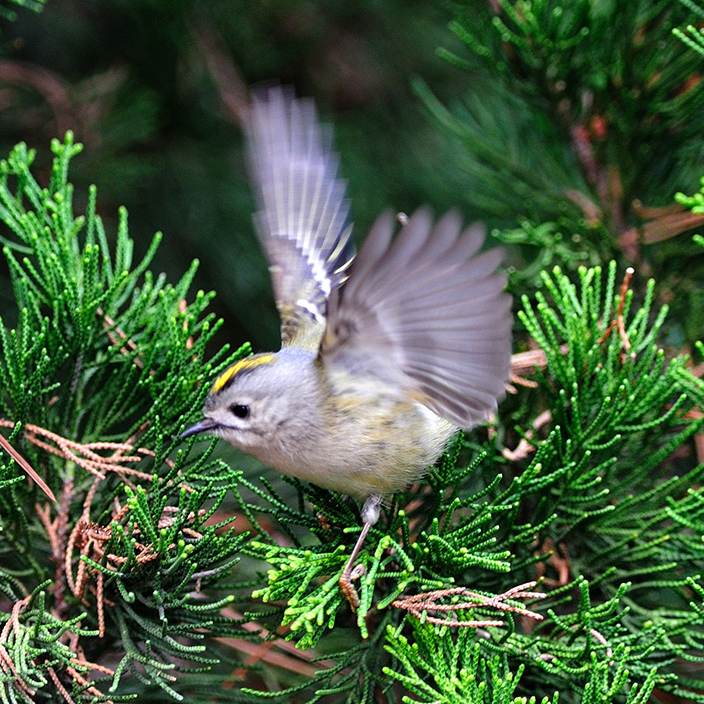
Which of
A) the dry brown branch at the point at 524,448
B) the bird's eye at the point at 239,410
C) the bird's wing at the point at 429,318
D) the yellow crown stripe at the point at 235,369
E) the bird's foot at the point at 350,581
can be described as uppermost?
the bird's wing at the point at 429,318

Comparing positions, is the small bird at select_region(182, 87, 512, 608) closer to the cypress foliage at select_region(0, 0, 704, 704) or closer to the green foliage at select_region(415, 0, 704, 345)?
the cypress foliage at select_region(0, 0, 704, 704)

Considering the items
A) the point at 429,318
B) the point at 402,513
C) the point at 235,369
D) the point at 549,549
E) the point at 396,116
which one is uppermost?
the point at 396,116

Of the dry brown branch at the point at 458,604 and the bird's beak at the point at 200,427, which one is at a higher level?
the bird's beak at the point at 200,427

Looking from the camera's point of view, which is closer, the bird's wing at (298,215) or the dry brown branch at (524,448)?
the dry brown branch at (524,448)

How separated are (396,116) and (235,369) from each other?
81.3 inches

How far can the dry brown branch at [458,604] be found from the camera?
56.4 inches

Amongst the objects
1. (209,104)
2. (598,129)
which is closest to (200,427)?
(598,129)

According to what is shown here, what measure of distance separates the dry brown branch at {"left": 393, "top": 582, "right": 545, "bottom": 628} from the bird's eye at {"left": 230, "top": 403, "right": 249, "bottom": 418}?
47 centimetres

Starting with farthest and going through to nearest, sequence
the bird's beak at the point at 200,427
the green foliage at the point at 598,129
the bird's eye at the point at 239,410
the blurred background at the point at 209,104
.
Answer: the blurred background at the point at 209,104
the green foliage at the point at 598,129
the bird's eye at the point at 239,410
the bird's beak at the point at 200,427

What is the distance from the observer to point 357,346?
172 centimetres

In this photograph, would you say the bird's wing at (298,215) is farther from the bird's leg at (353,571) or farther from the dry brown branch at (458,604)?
the dry brown branch at (458,604)

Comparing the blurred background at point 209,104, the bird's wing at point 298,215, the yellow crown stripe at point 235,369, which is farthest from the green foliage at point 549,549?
the blurred background at point 209,104

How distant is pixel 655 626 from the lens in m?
1.50

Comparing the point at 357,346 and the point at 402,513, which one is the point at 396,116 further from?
the point at 402,513
